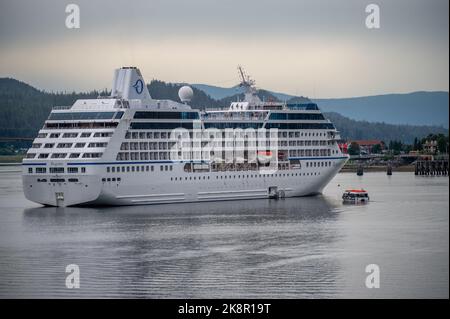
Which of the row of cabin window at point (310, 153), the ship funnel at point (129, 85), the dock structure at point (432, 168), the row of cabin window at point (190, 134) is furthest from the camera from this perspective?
the dock structure at point (432, 168)

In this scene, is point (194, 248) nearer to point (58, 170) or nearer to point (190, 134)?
point (58, 170)

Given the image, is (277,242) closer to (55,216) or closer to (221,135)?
(55,216)

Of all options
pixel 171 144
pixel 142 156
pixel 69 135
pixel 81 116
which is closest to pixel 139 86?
pixel 171 144

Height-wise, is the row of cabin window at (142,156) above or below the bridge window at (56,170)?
above

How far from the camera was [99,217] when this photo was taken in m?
48.7

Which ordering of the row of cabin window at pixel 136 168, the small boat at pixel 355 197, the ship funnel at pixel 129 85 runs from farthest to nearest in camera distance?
the small boat at pixel 355 197, the ship funnel at pixel 129 85, the row of cabin window at pixel 136 168

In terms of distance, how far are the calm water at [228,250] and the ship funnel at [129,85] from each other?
6780mm

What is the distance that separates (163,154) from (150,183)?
2.04 metres

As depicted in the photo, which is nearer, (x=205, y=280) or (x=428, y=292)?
(x=428, y=292)

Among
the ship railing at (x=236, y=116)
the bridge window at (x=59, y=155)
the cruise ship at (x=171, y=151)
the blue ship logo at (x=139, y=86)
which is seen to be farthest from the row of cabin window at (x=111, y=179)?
the ship railing at (x=236, y=116)

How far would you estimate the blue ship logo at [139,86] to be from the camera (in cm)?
5672

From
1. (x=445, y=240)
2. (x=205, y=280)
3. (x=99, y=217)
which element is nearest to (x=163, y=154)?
(x=99, y=217)

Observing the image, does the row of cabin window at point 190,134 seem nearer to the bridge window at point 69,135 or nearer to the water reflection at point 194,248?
the bridge window at point 69,135
